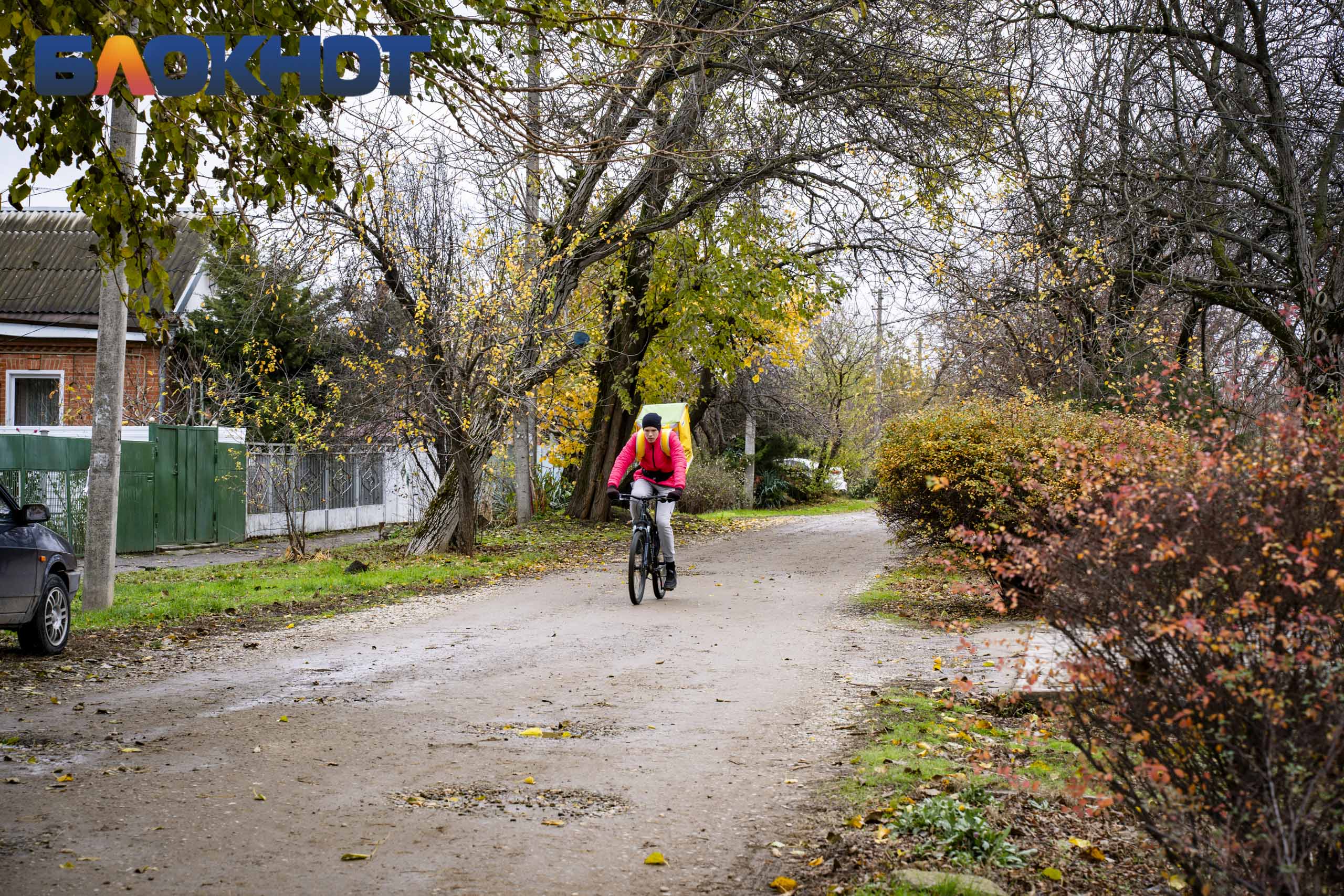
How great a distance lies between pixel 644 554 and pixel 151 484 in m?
11.4

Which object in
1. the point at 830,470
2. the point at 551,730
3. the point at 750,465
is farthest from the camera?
the point at 830,470

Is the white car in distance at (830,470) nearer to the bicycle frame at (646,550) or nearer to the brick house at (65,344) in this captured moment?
the brick house at (65,344)

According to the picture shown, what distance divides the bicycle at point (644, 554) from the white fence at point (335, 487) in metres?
7.30

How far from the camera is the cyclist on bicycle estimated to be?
44.3 feet

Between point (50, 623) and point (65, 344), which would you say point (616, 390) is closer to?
point (65, 344)

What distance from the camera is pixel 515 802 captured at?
547 cm

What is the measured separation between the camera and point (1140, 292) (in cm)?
1716

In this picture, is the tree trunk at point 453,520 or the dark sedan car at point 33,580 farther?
the tree trunk at point 453,520

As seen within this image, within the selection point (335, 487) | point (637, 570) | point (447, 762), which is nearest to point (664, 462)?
point (637, 570)

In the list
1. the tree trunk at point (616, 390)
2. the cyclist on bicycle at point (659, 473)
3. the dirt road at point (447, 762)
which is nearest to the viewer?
the dirt road at point (447, 762)

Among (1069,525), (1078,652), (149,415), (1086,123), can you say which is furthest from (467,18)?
(149,415)

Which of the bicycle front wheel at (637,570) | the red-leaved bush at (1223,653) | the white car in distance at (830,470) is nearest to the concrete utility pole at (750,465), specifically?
the white car in distance at (830,470)

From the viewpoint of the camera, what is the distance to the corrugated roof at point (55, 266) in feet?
89.5

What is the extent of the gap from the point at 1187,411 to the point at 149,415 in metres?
25.1
